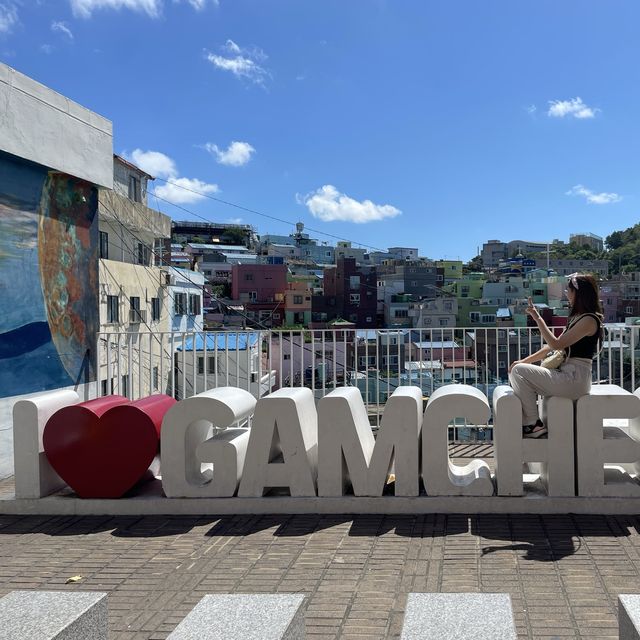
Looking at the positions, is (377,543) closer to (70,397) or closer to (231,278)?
(70,397)

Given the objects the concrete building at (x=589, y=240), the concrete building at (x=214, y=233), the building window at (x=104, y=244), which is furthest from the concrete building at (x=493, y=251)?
the building window at (x=104, y=244)

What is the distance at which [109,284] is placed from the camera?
25094 mm

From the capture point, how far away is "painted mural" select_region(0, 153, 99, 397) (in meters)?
6.84

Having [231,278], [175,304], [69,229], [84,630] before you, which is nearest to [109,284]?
[175,304]

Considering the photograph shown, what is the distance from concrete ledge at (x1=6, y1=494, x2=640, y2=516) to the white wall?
3.59 m

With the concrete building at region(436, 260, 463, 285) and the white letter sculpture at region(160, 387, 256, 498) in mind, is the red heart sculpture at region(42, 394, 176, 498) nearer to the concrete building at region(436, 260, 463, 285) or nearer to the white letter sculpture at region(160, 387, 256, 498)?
the white letter sculpture at region(160, 387, 256, 498)

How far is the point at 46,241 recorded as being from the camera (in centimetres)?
735

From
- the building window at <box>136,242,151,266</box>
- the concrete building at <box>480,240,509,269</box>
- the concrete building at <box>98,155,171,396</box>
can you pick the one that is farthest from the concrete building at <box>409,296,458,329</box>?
the concrete building at <box>480,240,509,269</box>

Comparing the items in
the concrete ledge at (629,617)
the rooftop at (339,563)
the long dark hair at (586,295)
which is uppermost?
the long dark hair at (586,295)

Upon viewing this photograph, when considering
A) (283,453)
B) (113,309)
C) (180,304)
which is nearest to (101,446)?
(283,453)

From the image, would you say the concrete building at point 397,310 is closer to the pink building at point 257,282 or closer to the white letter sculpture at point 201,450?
the pink building at point 257,282

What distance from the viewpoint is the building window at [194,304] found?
123ft

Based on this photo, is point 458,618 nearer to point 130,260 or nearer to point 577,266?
point 130,260

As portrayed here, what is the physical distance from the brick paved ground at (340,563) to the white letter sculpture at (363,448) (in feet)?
0.95
